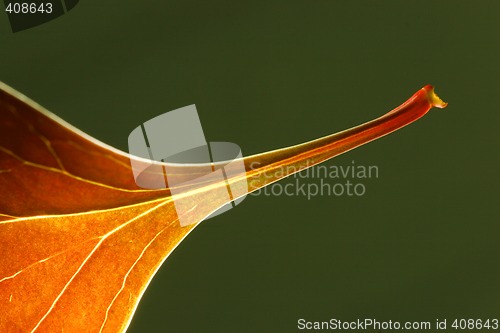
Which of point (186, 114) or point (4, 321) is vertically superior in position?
point (186, 114)

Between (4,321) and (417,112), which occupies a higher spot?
(417,112)

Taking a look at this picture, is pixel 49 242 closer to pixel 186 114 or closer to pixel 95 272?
pixel 95 272

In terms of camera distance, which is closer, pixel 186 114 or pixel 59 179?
pixel 59 179

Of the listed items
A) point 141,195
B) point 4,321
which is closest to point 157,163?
point 141,195

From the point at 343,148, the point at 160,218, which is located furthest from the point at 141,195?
the point at 343,148

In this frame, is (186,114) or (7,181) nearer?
(7,181)

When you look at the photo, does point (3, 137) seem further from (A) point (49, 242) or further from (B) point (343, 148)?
(B) point (343, 148)
